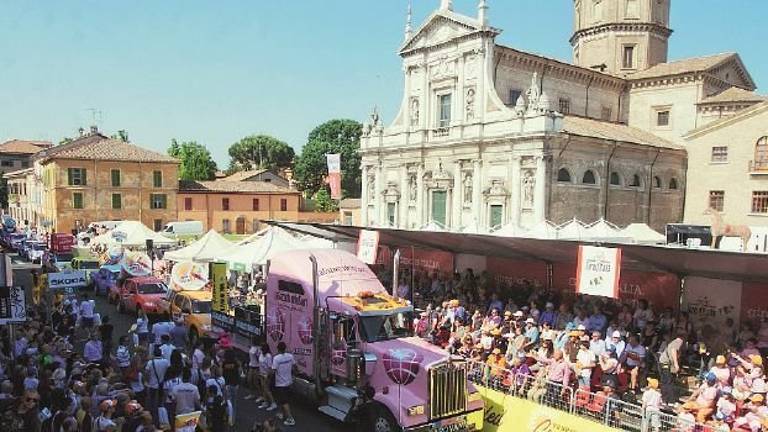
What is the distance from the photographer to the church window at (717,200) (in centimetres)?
3356

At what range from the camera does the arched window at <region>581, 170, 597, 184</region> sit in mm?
34191

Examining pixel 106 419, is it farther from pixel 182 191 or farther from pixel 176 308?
pixel 182 191

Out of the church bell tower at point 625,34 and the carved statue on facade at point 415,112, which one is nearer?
the carved statue on facade at point 415,112

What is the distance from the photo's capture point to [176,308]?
19.3 m

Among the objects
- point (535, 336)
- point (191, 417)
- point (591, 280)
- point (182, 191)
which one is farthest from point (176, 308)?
point (182, 191)

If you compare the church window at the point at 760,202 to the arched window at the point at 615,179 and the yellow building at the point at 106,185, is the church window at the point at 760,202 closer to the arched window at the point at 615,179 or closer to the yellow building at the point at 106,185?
the arched window at the point at 615,179

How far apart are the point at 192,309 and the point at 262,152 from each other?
81238mm

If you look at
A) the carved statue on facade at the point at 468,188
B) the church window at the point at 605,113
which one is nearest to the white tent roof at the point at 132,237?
the carved statue on facade at the point at 468,188

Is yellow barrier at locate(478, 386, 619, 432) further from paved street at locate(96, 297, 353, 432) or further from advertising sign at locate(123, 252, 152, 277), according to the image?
advertising sign at locate(123, 252, 152, 277)

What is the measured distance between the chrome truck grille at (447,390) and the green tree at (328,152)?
224 feet

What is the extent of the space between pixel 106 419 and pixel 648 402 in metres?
8.66

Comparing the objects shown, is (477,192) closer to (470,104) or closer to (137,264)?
(470,104)

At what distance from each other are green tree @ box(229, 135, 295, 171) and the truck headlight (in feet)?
295

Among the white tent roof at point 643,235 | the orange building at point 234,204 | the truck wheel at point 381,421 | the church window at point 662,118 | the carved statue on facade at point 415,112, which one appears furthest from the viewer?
the orange building at point 234,204
